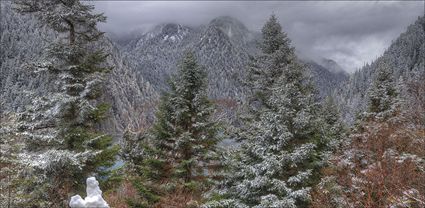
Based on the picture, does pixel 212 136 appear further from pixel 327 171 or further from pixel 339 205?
pixel 339 205

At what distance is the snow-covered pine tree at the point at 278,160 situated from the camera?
39.3 feet

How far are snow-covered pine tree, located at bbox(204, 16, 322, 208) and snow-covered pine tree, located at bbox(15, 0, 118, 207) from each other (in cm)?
452

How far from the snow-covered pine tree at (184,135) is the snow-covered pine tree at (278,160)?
1257 mm

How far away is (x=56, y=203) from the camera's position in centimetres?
1174

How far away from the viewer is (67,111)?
40.9ft

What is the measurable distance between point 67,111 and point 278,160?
7275mm

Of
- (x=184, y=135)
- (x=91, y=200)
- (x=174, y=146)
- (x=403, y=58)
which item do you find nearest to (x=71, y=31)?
(x=184, y=135)

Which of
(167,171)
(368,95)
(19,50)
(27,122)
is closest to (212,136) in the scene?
(167,171)

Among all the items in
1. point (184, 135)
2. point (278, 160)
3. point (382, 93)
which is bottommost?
point (278, 160)

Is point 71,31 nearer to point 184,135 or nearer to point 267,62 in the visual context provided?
point 184,135

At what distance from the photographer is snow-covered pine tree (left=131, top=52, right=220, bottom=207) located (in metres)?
14.1

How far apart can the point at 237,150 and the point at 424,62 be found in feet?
516

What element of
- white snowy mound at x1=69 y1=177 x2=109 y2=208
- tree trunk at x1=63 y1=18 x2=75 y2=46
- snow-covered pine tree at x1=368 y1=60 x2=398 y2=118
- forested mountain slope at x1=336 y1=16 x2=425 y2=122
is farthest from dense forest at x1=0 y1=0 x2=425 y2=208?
forested mountain slope at x1=336 y1=16 x2=425 y2=122

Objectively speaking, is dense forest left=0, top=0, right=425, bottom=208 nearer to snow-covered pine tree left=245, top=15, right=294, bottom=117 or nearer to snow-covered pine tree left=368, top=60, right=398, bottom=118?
snow-covered pine tree left=245, top=15, right=294, bottom=117
